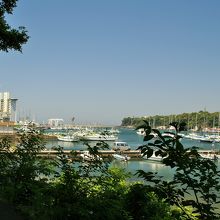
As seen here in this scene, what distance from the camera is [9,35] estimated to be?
9.75 meters

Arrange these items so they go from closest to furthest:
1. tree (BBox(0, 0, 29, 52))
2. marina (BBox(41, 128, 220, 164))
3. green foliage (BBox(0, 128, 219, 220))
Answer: green foliage (BBox(0, 128, 219, 220))
marina (BBox(41, 128, 220, 164))
tree (BBox(0, 0, 29, 52))

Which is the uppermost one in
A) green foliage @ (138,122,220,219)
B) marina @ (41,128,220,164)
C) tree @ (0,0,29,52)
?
tree @ (0,0,29,52)

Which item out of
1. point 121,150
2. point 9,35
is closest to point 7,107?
point 121,150

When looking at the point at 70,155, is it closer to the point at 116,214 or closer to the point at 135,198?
the point at 135,198

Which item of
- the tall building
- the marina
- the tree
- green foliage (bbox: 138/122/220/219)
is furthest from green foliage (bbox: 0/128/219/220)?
the tall building

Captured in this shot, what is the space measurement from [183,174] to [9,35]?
302 inches

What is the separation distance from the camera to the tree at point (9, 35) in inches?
383

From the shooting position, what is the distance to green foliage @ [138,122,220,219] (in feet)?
9.39

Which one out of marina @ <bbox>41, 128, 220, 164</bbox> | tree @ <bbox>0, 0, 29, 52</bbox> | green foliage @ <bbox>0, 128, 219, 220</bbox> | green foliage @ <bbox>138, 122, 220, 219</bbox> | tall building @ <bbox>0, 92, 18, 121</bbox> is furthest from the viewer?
tall building @ <bbox>0, 92, 18, 121</bbox>

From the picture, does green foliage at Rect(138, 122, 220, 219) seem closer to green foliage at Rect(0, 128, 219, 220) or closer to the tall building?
green foliage at Rect(0, 128, 219, 220)

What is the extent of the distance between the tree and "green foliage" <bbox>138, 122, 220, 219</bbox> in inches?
290

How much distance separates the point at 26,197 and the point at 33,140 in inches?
119

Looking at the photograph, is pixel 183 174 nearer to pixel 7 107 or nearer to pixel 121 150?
pixel 121 150

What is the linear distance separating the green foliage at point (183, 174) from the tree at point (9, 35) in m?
7.37
